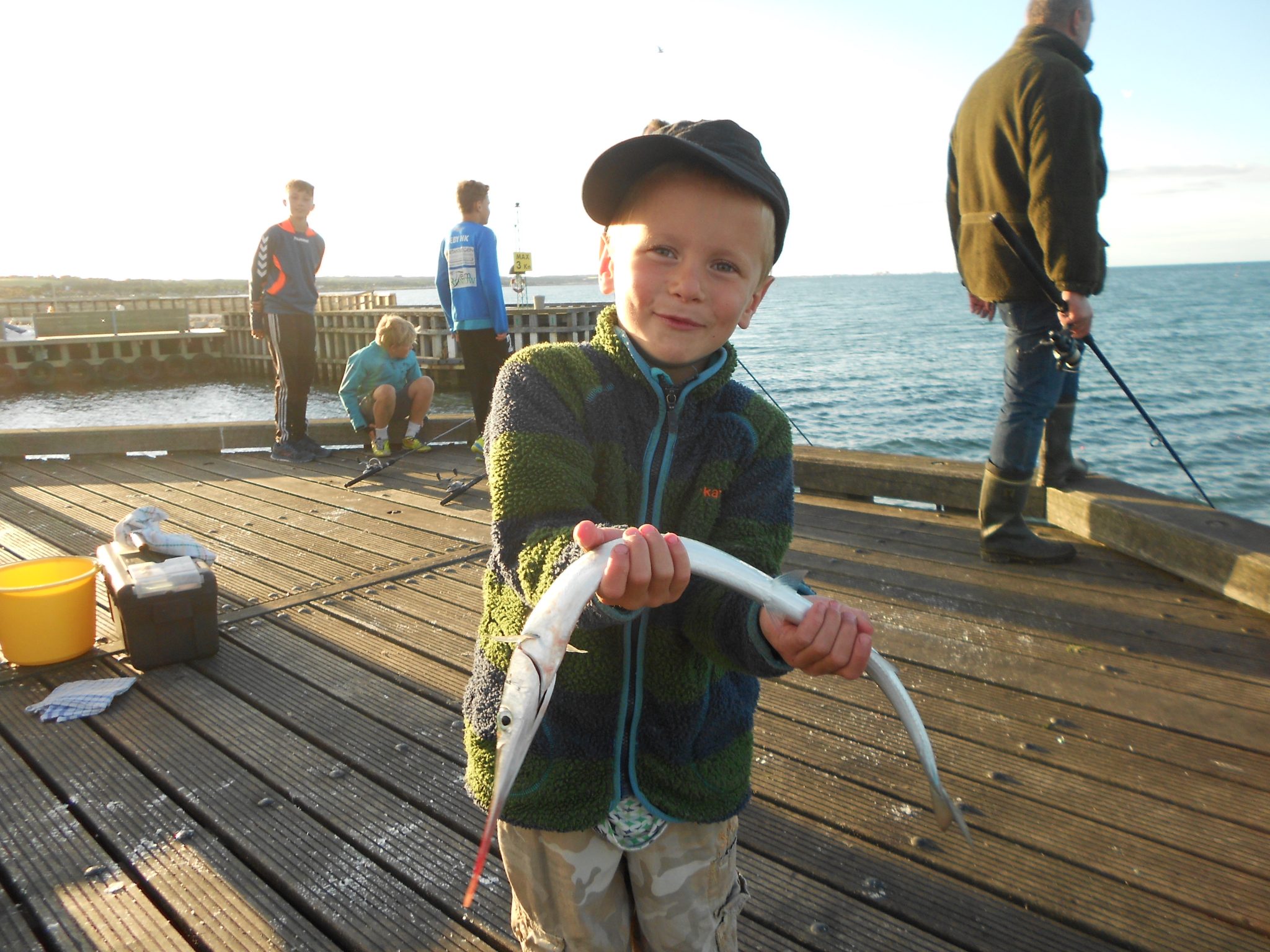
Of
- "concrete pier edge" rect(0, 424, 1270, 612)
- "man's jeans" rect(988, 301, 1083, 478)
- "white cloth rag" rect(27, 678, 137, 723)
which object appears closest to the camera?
"white cloth rag" rect(27, 678, 137, 723)

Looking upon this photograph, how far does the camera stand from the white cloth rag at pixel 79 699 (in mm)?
3354

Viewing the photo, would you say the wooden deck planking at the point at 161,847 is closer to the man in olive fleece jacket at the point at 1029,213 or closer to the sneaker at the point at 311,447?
the man in olive fleece jacket at the point at 1029,213

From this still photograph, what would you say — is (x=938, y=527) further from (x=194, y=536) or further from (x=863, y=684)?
(x=194, y=536)

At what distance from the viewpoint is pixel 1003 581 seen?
4730 mm

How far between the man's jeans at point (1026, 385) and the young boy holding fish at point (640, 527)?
11.2 feet

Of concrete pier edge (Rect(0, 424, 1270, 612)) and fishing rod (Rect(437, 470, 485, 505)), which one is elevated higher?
concrete pier edge (Rect(0, 424, 1270, 612))

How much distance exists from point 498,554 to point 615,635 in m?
0.31

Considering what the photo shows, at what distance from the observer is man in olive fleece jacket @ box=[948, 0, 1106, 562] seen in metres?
4.42

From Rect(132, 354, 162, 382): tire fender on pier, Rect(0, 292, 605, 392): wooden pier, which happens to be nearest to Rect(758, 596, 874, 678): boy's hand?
Rect(0, 292, 605, 392): wooden pier

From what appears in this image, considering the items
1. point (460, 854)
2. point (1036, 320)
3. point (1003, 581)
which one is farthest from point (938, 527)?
point (460, 854)

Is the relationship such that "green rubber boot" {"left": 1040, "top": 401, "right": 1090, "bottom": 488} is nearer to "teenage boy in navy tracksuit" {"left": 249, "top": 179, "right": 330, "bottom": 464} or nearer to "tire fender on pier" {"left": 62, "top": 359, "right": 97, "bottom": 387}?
"teenage boy in navy tracksuit" {"left": 249, "top": 179, "right": 330, "bottom": 464}

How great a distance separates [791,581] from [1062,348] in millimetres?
3834

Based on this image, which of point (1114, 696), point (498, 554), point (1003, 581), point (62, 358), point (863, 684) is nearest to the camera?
point (498, 554)

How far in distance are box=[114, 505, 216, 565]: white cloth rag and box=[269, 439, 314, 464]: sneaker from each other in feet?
13.4
